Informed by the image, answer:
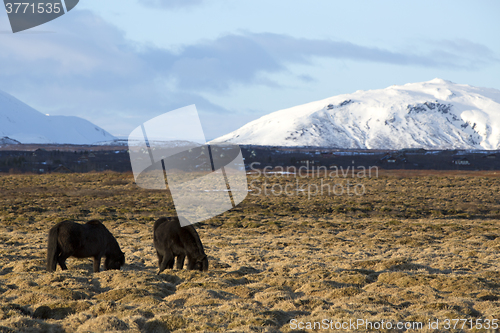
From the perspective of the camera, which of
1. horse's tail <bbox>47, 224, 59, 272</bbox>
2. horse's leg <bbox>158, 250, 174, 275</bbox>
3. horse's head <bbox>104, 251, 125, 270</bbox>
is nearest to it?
horse's tail <bbox>47, 224, 59, 272</bbox>

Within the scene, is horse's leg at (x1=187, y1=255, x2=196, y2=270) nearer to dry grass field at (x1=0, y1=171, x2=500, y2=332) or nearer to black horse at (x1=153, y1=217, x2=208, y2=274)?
black horse at (x1=153, y1=217, x2=208, y2=274)

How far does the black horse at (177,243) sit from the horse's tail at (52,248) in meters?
2.77

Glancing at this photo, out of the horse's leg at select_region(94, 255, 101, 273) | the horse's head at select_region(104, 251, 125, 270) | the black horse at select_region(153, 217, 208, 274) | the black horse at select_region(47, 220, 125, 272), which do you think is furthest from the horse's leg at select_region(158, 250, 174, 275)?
the horse's leg at select_region(94, 255, 101, 273)

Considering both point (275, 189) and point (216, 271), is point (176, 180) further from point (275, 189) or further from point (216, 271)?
point (216, 271)

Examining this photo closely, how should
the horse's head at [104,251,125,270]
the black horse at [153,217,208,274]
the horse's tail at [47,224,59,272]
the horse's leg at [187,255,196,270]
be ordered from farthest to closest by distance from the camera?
the horse's head at [104,251,125,270] → the horse's leg at [187,255,196,270] → the black horse at [153,217,208,274] → the horse's tail at [47,224,59,272]

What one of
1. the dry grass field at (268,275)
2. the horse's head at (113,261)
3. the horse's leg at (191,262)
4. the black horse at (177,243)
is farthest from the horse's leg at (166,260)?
the horse's head at (113,261)

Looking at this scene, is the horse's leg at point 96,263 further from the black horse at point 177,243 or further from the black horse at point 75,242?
the black horse at point 177,243

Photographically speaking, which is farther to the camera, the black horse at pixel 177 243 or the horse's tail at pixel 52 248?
the black horse at pixel 177 243

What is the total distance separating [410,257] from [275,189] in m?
38.2

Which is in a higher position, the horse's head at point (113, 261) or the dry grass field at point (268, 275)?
the horse's head at point (113, 261)

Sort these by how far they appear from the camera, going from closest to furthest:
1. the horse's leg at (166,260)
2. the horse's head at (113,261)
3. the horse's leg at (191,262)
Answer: the horse's leg at (166,260) < the horse's leg at (191,262) < the horse's head at (113,261)

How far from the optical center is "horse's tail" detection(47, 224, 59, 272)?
37.7ft

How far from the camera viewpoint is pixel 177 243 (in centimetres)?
1256

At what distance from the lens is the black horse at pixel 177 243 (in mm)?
12422
